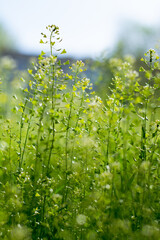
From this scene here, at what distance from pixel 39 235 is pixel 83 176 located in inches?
15.8

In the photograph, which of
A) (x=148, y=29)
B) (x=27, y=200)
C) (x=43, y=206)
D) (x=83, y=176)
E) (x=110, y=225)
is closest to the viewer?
(x=110, y=225)

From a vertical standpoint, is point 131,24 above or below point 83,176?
above

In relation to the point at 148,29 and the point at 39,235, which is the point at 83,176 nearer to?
the point at 39,235

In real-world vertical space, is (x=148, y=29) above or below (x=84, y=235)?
above

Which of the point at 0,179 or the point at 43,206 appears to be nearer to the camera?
the point at 43,206

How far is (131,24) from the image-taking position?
1370cm

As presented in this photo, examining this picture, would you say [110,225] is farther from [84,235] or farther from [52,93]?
[52,93]

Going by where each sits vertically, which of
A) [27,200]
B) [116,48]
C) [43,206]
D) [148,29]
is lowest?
[43,206]

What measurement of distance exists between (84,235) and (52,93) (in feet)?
2.57

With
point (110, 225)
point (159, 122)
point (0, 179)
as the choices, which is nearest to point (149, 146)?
point (159, 122)

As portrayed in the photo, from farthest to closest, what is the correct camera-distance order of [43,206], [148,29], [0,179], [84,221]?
1. [148,29]
2. [0,179]
3. [43,206]
4. [84,221]

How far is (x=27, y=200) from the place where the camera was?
2.07m

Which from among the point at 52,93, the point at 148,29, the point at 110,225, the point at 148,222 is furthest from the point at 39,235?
the point at 148,29

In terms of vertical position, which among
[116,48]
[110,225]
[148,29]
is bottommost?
[110,225]
